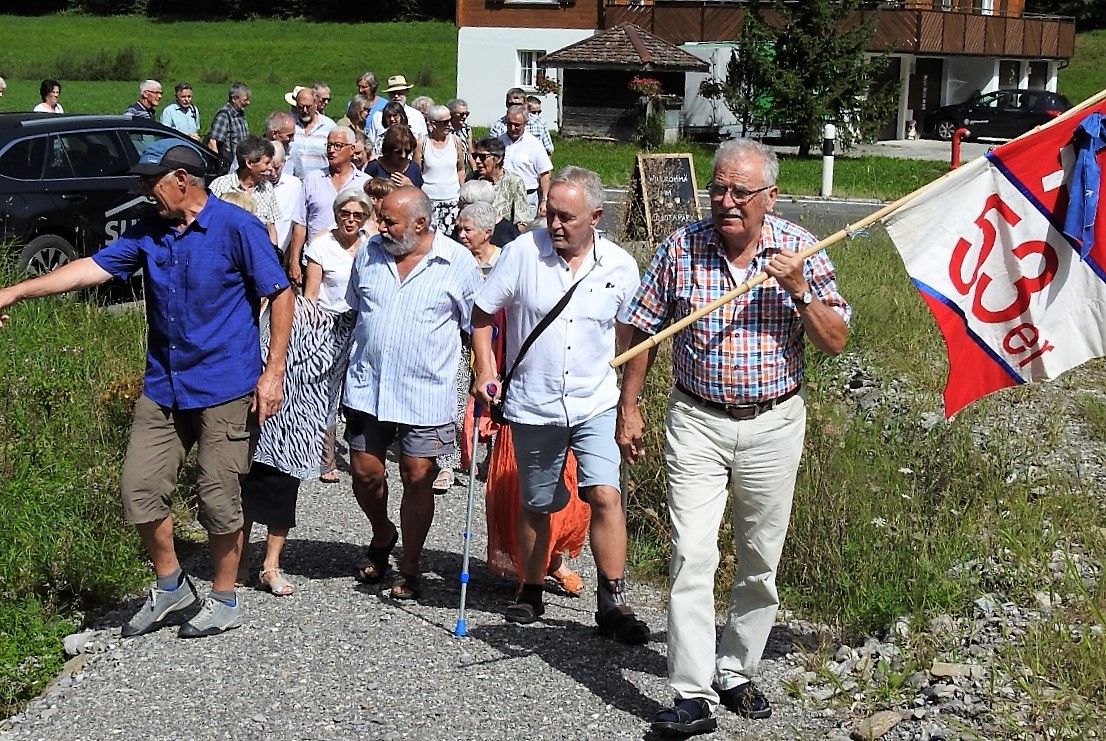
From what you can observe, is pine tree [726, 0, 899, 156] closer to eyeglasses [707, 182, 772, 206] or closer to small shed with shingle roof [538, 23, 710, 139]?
small shed with shingle roof [538, 23, 710, 139]

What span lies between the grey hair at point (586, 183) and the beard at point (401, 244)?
2.75 feet

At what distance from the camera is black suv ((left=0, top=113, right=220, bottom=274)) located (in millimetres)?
13125

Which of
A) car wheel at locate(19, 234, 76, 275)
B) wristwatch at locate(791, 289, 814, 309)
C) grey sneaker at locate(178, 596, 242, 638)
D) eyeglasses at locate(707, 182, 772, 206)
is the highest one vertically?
eyeglasses at locate(707, 182, 772, 206)

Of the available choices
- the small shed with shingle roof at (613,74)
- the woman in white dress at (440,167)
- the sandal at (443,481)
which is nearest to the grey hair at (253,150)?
the woman in white dress at (440,167)

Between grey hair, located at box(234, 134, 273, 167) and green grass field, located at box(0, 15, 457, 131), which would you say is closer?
grey hair, located at box(234, 134, 273, 167)

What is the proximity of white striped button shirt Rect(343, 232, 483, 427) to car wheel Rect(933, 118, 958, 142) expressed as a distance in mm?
40663

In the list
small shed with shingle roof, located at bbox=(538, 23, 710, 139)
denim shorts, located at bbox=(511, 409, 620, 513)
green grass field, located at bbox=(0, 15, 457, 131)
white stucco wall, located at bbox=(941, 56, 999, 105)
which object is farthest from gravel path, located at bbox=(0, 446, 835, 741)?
white stucco wall, located at bbox=(941, 56, 999, 105)

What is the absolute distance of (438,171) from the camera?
11.9 m

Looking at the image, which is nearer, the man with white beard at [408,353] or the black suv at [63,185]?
the man with white beard at [408,353]

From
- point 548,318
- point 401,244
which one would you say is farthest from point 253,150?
point 548,318

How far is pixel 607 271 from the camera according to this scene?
614 cm

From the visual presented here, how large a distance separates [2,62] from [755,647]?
68.2 meters

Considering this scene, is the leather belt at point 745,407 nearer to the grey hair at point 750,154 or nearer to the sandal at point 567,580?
the grey hair at point 750,154

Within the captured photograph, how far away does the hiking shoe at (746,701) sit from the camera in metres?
5.35
